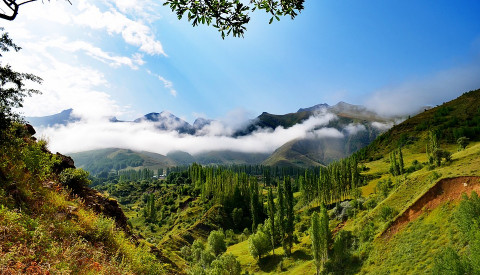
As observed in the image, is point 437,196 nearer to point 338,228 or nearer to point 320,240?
point 320,240

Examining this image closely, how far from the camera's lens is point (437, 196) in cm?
4250

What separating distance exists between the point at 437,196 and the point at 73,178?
186 ft

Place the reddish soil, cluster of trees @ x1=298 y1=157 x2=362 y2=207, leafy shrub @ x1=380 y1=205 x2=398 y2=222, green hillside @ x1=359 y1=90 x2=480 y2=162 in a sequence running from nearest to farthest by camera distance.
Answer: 1. leafy shrub @ x1=380 y1=205 x2=398 y2=222
2. the reddish soil
3. cluster of trees @ x1=298 y1=157 x2=362 y2=207
4. green hillside @ x1=359 y1=90 x2=480 y2=162

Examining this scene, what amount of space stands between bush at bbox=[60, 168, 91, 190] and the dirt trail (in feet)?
179

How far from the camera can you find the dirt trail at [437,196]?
3912 cm

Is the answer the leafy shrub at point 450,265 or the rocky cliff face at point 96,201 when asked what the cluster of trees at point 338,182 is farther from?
the rocky cliff face at point 96,201

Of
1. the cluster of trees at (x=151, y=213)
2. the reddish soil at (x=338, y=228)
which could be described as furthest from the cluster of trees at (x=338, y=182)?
the cluster of trees at (x=151, y=213)

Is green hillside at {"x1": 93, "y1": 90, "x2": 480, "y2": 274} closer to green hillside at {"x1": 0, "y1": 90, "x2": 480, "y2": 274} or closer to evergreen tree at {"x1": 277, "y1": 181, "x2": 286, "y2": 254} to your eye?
green hillside at {"x1": 0, "y1": 90, "x2": 480, "y2": 274}

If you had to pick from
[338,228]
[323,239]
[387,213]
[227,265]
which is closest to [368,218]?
[387,213]

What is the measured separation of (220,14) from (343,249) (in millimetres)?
60287

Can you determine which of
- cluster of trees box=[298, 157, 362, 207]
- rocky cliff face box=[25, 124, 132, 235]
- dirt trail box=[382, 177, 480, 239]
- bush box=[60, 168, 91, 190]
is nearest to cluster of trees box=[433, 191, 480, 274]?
dirt trail box=[382, 177, 480, 239]

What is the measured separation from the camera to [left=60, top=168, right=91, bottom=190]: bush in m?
15.0

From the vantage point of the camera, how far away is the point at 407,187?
54.9 m

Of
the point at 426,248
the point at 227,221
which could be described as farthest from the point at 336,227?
the point at 227,221
